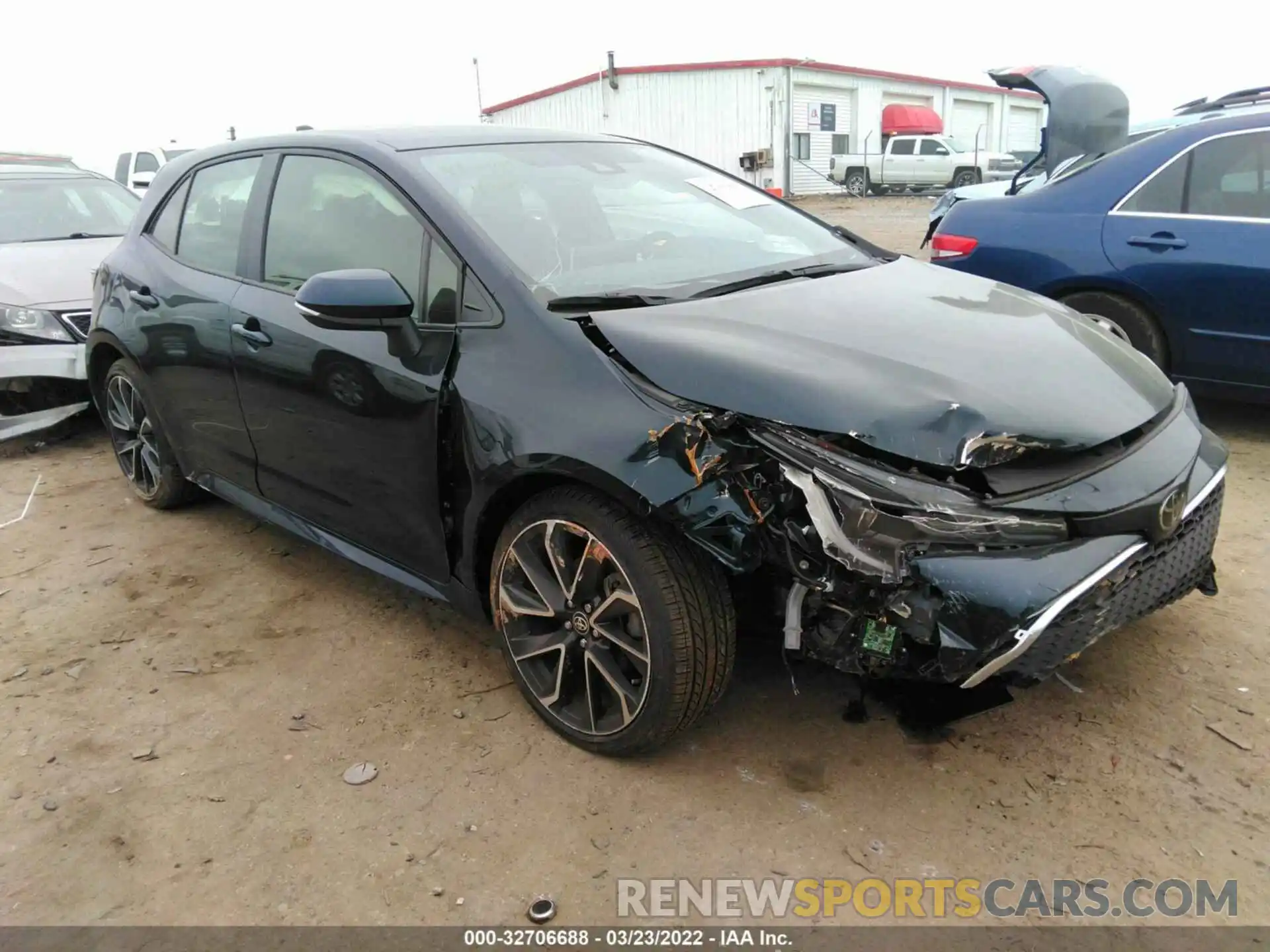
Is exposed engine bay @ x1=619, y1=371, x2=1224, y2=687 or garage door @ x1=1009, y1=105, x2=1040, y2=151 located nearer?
exposed engine bay @ x1=619, y1=371, x2=1224, y2=687

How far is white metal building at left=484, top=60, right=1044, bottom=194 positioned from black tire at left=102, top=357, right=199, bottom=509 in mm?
24234

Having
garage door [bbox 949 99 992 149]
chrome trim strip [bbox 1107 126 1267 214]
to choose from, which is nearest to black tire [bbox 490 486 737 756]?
chrome trim strip [bbox 1107 126 1267 214]

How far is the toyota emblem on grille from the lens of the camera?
2.11m

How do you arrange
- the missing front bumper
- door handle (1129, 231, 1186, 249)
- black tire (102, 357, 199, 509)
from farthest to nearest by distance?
the missing front bumper, door handle (1129, 231, 1186, 249), black tire (102, 357, 199, 509)

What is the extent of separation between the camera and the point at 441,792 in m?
2.37

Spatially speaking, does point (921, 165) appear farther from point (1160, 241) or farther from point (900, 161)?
point (1160, 241)

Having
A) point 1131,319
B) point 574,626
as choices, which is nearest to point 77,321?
point 574,626

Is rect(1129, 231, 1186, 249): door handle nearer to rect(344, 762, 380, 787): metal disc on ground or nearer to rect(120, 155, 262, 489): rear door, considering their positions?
rect(120, 155, 262, 489): rear door

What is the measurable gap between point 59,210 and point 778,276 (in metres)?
6.23

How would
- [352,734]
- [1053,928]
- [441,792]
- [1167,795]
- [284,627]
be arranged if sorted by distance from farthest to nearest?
[284,627] < [352,734] < [441,792] < [1167,795] < [1053,928]

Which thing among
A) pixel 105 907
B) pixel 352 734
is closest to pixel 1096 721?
pixel 352 734

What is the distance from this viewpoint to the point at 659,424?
2102 mm

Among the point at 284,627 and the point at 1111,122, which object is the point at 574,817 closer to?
the point at 284,627

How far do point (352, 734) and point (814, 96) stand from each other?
3100 cm
